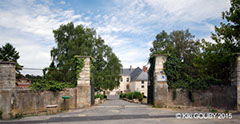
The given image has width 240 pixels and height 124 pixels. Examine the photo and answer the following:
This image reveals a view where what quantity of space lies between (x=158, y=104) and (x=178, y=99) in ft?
4.97

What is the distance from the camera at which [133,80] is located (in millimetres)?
73438

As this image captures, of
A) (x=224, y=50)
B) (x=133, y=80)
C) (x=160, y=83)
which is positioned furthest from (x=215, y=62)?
(x=133, y=80)

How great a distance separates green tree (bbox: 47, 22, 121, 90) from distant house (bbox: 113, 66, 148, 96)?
2957 cm

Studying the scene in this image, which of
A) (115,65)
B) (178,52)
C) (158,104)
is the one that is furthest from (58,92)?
(178,52)

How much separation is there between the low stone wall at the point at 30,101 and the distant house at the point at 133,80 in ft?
183

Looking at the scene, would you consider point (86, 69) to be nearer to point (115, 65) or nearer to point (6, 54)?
point (6, 54)

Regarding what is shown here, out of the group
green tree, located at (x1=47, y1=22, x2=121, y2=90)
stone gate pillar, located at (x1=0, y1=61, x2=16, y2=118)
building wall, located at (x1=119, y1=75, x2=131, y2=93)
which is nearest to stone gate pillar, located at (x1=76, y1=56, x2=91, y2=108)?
stone gate pillar, located at (x1=0, y1=61, x2=16, y2=118)

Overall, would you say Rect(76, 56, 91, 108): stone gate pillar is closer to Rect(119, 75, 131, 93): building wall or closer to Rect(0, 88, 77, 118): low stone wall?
Rect(0, 88, 77, 118): low stone wall

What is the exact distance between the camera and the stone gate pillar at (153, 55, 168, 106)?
591 inches

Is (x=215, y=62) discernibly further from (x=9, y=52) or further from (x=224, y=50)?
(x=9, y=52)

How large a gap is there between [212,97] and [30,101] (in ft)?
40.7

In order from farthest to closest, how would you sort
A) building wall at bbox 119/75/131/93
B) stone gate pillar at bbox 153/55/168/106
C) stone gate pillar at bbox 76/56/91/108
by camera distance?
building wall at bbox 119/75/131/93 → stone gate pillar at bbox 76/56/91/108 → stone gate pillar at bbox 153/55/168/106

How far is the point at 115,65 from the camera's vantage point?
40469 mm

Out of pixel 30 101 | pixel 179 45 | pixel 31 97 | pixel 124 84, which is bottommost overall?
pixel 124 84
